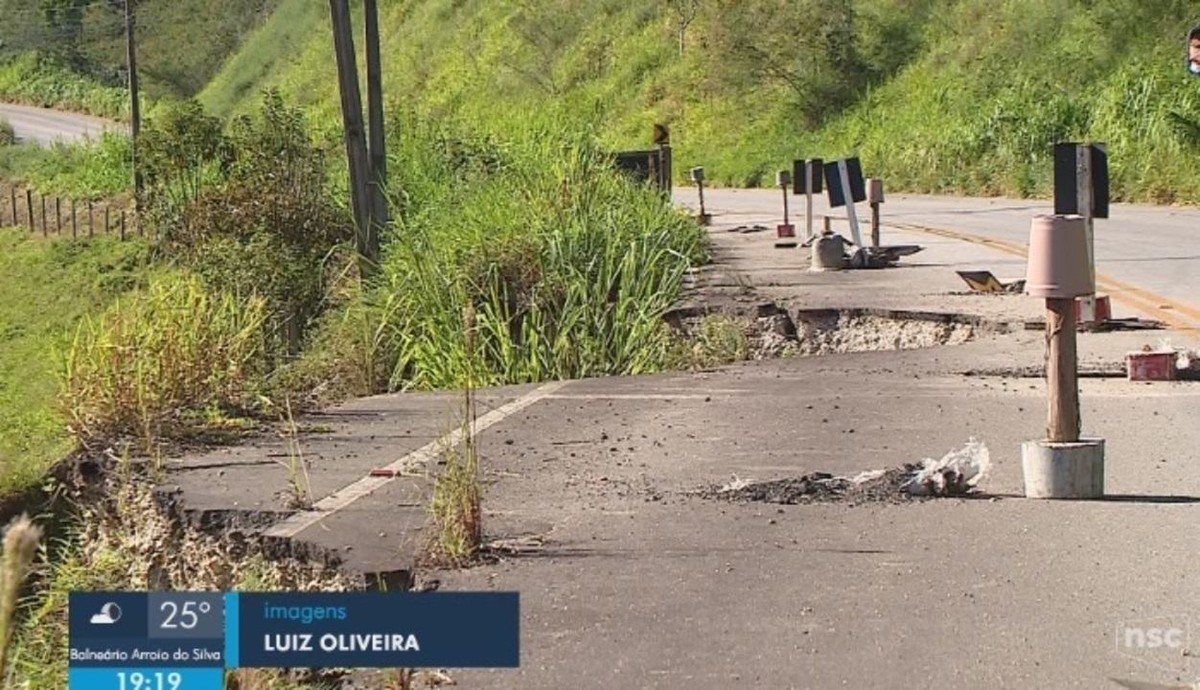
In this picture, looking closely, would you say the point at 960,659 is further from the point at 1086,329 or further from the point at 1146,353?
the point at 1086,329

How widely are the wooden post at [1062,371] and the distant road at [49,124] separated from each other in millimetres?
63102

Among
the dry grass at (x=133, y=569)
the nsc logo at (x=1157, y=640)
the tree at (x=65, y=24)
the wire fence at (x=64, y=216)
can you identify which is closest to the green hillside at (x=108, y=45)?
the tree at (x=65, y=24)

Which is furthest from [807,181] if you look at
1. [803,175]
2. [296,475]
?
[296,475]

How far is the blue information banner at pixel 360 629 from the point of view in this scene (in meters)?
4.09

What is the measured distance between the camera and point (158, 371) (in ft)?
38.0

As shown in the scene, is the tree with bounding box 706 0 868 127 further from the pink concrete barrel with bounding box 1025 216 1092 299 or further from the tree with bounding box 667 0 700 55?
the pink concrete barrel with bounding box 1025 216 1092 299

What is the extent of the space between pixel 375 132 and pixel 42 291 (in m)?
23.9

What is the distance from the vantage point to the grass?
95.0 feet

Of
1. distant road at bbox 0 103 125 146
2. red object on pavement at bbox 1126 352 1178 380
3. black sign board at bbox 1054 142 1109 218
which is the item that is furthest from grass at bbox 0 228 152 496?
distant road at bbox 0 103 125 146

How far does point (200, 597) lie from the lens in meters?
4.41

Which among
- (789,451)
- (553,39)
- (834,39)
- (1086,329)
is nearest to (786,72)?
(834,39)

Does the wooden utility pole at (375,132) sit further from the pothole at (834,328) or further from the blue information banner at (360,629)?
the blue information banner at (360,629)

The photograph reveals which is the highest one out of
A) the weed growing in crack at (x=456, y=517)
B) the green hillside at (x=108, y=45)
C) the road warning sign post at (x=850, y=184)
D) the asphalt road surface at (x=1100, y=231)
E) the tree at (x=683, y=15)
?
the green hillside at (x=108, y=45)

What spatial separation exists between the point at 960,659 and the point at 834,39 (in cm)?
4336
